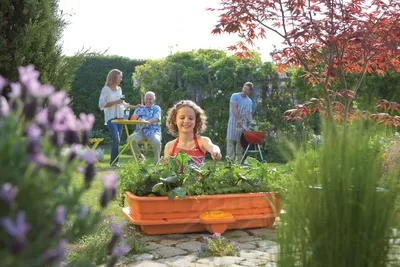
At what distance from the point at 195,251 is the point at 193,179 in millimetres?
642

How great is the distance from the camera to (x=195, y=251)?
139 inches

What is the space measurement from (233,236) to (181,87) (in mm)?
9386

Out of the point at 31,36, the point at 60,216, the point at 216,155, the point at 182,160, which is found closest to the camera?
the point at 60,216

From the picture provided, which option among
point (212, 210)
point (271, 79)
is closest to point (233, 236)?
point (212, 210)

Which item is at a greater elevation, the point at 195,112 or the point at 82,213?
the point at 195,112

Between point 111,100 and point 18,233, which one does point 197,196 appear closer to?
point 18,233

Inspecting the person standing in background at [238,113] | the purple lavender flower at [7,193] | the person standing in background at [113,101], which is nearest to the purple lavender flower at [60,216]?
the purple lavender flower at [7,193]

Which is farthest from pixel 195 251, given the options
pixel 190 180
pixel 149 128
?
pixel 149 128

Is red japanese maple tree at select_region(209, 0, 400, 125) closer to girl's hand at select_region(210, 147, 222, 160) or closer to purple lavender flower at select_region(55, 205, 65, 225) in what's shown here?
girl's hand at select_region(210, 147, 222, 160)

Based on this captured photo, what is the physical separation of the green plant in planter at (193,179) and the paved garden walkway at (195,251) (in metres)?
0.33

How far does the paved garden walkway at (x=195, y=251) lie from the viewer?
322 cm

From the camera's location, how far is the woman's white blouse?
9.10m

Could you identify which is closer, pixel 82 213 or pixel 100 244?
pixel 82 213

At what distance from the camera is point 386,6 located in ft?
18.7
